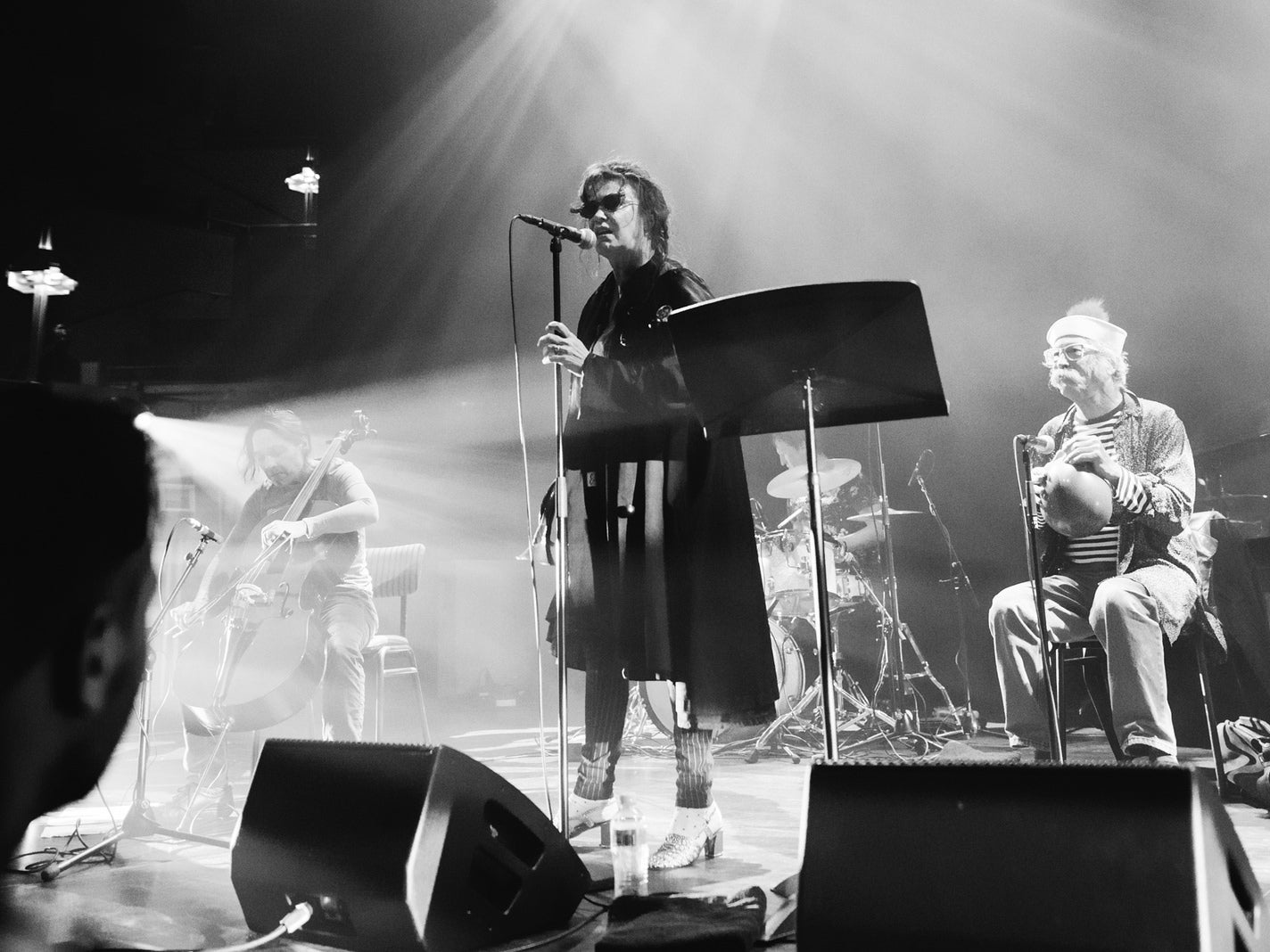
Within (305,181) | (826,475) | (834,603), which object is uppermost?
(305,181)

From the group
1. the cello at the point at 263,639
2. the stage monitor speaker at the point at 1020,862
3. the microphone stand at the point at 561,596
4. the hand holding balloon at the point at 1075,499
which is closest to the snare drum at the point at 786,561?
the hand holding balloon at the point at 1075,499

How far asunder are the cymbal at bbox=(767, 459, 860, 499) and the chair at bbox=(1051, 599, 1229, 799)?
1430 mm

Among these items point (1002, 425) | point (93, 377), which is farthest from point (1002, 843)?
point (93, 377)

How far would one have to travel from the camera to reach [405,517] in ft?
21.0

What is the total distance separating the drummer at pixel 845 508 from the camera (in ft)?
15.0

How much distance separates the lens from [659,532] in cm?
237

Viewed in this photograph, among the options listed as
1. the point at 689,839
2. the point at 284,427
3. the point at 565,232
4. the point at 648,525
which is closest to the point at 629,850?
the point at 689,839

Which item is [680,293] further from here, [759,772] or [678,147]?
[678,147]

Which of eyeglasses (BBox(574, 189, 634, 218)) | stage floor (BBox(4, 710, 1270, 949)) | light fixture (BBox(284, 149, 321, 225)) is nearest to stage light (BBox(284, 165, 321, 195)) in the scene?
light fixture (BBox(284, 149, 321, 225))

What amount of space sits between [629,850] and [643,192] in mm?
1717

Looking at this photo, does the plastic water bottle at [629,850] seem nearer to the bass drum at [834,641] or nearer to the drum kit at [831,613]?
the drum kit at [831,613]

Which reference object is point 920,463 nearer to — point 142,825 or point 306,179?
point 142,825

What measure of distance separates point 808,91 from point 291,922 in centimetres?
453

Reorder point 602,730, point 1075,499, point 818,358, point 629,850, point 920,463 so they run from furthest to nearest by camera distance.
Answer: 1. point 920,463
2. point 1075,499
3. point 602,730
4. point 629,850
5. point 818,358
